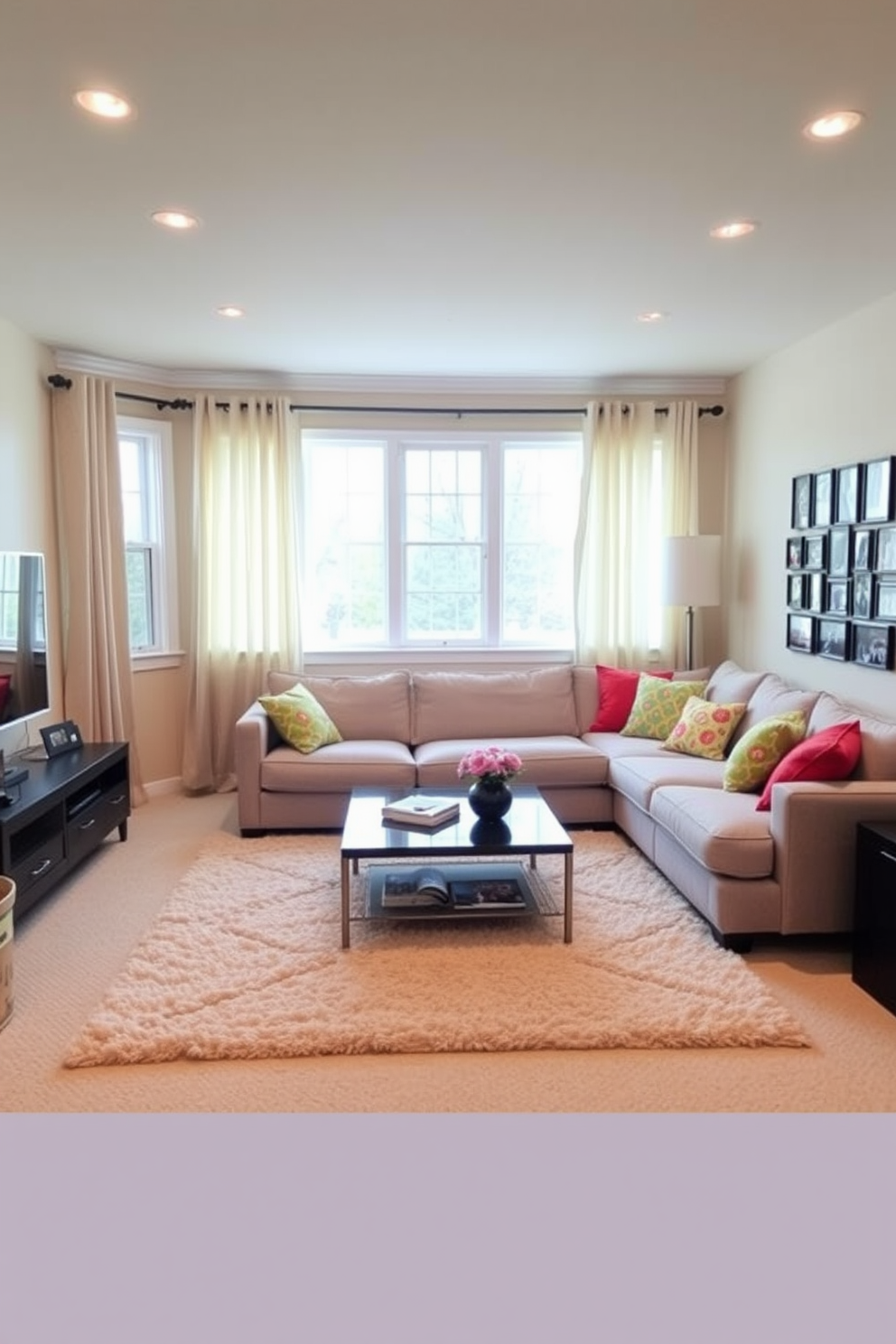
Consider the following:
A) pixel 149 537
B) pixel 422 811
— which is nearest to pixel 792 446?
pixel 422 811

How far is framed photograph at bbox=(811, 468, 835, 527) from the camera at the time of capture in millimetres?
3926

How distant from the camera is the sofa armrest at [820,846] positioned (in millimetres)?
2809

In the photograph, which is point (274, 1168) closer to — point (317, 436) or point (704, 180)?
point (704, 180)

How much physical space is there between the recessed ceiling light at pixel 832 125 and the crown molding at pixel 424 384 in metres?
2.90

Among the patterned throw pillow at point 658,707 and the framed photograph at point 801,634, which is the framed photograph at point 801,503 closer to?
the framed photograph at point 801,634

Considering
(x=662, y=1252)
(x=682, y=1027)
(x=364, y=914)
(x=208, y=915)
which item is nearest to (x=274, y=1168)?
(x=662, y=1252)

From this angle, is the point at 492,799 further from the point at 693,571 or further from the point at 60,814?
the point at 693,571

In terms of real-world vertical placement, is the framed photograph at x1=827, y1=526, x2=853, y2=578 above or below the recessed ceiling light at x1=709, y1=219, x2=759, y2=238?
below

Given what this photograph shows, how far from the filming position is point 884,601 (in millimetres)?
3549

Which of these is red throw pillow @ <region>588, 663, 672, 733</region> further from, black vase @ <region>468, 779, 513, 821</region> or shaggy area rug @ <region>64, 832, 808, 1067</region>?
black vase @ <region>468, 779, 513, 821</region>

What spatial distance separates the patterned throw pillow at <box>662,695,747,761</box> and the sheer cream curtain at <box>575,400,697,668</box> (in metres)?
1.07

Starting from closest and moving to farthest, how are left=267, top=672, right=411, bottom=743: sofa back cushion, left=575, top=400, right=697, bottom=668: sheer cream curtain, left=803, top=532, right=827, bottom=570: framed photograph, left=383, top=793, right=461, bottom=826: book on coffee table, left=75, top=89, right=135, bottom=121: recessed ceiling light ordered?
left=75, top=89, right=135, bottom=121: recessed ceiling light → left=383, top=793, right=461, bottom=826: book on coffee table → left=803, top=532, right=827, bottom=570: framed photograph → left=267, top=672, right=411, bottom=743: sofa back cushion → left=575, top=400, right=697, bottom=668: sheer cream curtain

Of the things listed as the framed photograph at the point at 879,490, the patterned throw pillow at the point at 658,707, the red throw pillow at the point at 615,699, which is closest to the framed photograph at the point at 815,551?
the framed photograph at the point at 879,490

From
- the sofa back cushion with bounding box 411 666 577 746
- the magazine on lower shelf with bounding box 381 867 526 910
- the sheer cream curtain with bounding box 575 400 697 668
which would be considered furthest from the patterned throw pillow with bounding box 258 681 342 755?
the sheer cream curtain with bounding box 575 400 697 668
